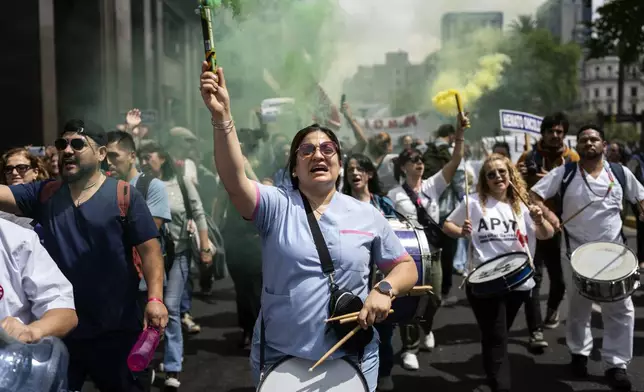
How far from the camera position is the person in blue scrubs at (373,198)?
602cm

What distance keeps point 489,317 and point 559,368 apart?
1.27 metres

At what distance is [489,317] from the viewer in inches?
225

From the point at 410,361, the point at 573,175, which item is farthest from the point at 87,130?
the point at 573,175

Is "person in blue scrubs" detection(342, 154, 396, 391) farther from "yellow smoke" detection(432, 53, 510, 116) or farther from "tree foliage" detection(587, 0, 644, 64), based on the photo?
"tree foliage" detection(587, 0, 644, 64)

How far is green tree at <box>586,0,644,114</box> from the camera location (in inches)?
934

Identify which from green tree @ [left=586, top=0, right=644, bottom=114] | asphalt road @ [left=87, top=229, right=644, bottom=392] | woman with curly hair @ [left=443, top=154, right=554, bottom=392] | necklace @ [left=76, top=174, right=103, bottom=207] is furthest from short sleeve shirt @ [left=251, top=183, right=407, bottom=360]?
green tree @ [left=586, top=0, right=644, bottom=114]

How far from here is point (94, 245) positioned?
3.96 metres

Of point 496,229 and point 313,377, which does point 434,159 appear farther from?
point 313,377

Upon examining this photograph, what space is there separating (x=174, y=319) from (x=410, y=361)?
1888 millimetres

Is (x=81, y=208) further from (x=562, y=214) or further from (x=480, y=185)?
(x=562, y=214)

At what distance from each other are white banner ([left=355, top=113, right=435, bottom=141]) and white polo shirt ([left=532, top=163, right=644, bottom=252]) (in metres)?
13.5

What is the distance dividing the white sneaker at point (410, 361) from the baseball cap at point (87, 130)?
342 cm

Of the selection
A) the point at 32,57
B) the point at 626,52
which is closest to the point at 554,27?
the point at 626,52

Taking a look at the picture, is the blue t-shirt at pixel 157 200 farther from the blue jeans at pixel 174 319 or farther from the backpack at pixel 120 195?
the backpack at pixel 120 195
